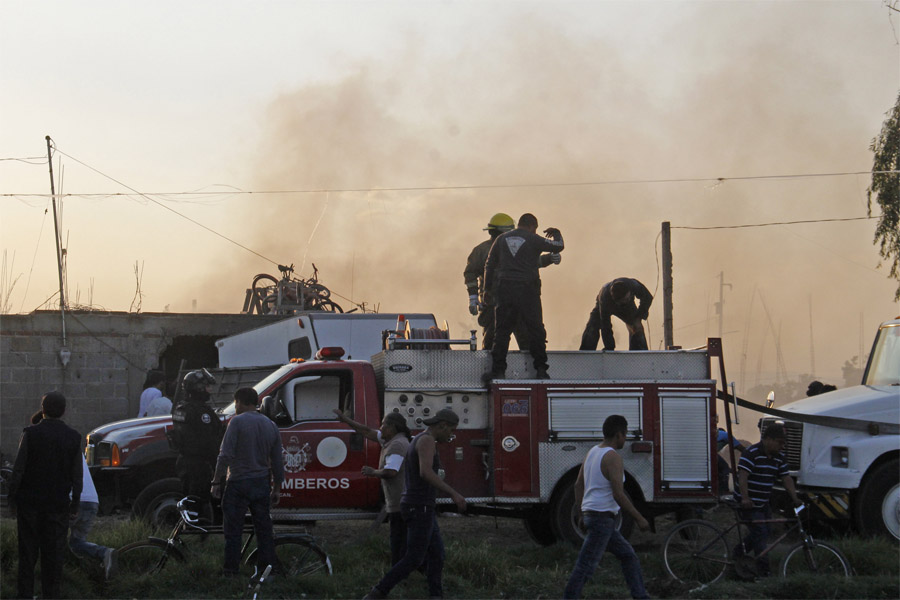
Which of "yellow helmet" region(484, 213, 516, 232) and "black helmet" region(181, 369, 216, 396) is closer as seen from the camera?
"black helmet" region(181, 369, 216, 396)

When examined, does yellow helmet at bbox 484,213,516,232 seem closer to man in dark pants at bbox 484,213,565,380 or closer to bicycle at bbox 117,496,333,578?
man in dark pants at bbox 484,213,565,380

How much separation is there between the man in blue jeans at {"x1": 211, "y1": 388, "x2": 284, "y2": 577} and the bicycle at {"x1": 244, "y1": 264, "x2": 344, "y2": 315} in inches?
525

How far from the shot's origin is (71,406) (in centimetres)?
1973

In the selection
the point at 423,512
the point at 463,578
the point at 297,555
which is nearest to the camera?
the point at 423,512

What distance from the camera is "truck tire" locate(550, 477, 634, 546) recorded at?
35.2ft

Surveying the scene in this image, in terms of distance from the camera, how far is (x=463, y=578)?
9.16m

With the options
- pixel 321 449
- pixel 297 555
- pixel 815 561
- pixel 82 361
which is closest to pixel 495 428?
pixel 321 449

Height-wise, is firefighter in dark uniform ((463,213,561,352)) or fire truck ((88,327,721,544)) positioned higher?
firefighter in dark uniform ((463,213,561,352))

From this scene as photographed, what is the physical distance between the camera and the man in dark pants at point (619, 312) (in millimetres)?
12055

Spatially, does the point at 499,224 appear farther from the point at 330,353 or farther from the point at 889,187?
the point at 889,187

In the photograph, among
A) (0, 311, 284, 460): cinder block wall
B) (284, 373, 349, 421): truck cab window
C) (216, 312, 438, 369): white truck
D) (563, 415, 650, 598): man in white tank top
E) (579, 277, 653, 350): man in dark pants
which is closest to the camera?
(563, 415, 650, 598): man in white tank top

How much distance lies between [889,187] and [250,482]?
15302mm

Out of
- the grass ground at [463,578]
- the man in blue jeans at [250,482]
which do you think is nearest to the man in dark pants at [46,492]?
the grass ground at [463,578]

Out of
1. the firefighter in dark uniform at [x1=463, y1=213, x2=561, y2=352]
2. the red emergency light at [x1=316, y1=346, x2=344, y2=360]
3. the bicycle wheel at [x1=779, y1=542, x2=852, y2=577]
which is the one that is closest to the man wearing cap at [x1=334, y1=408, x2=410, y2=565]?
the red emergency light at [x1=316, y1=346, x2=344, y2=360]
